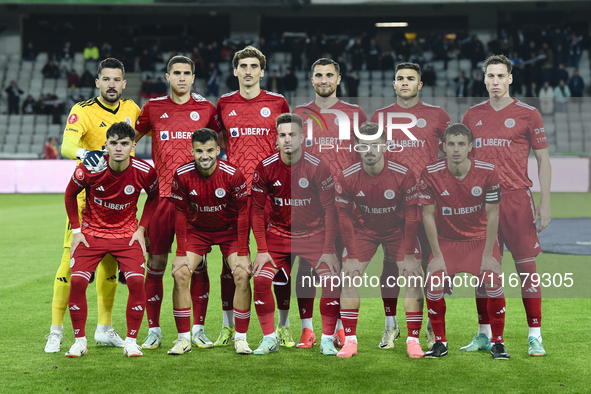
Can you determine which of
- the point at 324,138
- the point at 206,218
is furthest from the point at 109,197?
the point at 324,138

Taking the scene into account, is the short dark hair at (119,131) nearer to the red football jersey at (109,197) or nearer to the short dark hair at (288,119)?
the red football jersey at (109,197)

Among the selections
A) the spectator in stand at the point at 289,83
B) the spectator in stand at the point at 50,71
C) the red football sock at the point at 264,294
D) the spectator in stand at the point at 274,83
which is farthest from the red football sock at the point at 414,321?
the spectator in stand at the point at 50,71

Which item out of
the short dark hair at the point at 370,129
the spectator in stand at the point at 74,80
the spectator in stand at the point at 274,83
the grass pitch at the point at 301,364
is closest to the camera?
the grass pitch at the point at 301,364

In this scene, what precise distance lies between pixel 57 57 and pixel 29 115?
155 inches

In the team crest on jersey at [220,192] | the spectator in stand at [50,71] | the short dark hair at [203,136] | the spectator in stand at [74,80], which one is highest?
the spectator in stand at [50,71]

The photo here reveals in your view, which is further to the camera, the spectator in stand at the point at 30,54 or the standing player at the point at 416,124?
the spectator in stand at the point at 30,54

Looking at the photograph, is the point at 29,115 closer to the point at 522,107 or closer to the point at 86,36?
the point at 86,36

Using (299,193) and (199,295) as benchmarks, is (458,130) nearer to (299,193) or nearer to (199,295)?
(299,193)

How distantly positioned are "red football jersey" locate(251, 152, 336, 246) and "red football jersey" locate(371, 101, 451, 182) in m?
0.62

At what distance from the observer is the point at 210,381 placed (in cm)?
446

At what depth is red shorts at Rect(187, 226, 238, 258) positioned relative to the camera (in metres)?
5.27

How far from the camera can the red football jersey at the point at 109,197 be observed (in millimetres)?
5125

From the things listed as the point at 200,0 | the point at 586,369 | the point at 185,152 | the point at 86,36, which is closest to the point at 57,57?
the point at 86,36

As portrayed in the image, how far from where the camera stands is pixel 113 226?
5.19 meters
